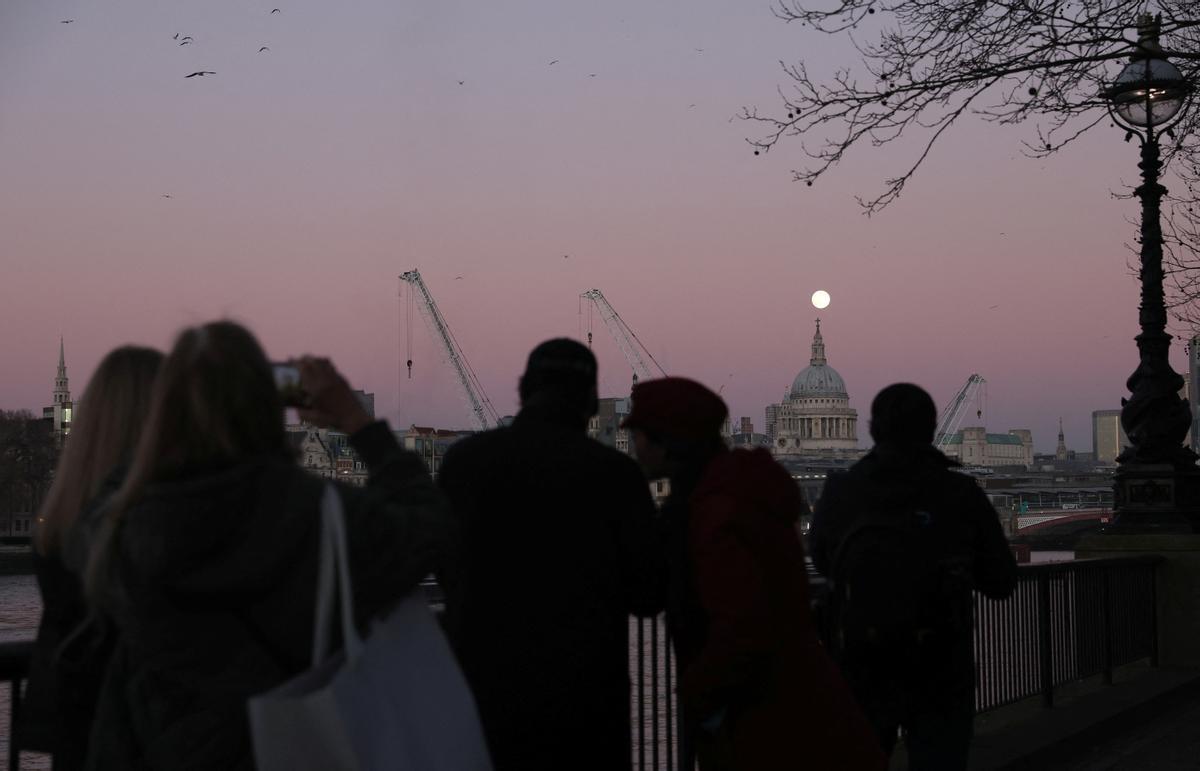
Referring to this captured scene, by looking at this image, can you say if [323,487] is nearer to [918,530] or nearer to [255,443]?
[255,443]

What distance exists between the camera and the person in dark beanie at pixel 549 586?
11.2ft

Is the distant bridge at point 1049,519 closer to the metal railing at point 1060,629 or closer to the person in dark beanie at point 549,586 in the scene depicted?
the metal railing at point 1060,629

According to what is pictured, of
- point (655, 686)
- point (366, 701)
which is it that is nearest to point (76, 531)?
point (366, 701)

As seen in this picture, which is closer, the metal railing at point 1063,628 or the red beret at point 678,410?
the red beret at point 678,410

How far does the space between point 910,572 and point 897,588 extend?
0.19ft

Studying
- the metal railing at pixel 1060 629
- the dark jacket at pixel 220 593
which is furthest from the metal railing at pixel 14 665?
the metal railing at pixel 1060 629

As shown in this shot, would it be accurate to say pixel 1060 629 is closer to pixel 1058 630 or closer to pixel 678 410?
pixel 1058 630

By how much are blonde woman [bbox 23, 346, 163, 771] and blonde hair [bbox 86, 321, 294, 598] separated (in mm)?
180

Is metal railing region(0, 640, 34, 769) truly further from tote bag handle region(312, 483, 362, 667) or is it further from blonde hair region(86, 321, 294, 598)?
tote bag handle region(312, 483, 362, 667)

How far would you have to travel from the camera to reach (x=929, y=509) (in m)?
4.33

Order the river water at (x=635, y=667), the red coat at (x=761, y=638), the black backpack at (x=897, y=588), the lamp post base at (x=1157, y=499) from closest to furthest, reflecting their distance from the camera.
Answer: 1. the red coat at (x=761, y=638)
2. the black backpack at (x=897, y=588)
3. the river water at (x=635, y=667)
4. the lamp post base at (x=1157, y=499)

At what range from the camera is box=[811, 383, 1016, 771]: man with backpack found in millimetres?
4164

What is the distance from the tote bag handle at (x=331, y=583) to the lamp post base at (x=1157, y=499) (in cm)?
1028

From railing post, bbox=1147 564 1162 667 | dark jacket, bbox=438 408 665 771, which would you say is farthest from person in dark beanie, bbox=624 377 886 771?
railing post, bbox=1147 564 1162 667
